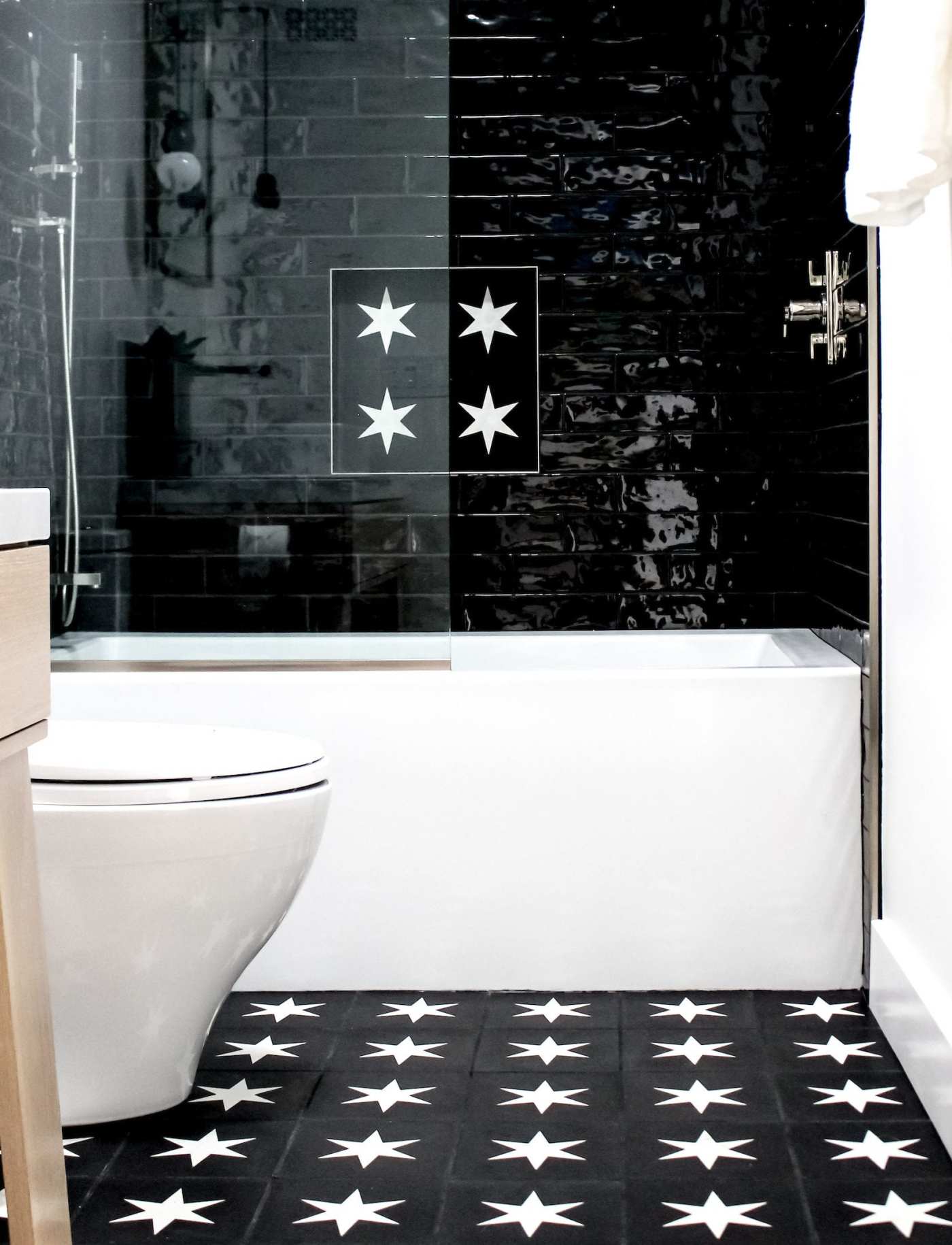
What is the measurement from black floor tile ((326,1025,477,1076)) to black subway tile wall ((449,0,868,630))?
1402 mm

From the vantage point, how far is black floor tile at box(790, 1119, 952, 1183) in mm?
1942

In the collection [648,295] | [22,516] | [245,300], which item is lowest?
[22,516]

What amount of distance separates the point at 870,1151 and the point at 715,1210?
30 centimetres

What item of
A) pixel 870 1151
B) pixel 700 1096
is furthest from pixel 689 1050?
pixel 870 1151

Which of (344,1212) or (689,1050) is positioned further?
(689,1050)

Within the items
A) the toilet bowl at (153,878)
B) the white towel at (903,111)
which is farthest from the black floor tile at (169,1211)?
the white towel at (903,111)

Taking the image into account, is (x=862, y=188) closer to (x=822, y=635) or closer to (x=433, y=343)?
(x=433, y=343)

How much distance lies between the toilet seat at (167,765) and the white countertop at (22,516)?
1.73ft

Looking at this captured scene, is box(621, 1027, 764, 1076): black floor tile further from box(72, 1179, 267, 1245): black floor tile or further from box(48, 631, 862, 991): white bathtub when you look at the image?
box(72, 1179, 267, 1245): black floor tile

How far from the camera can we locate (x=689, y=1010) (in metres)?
2.58

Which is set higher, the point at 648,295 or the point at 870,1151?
the point at 648,295

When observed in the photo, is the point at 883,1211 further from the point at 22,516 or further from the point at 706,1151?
the point at 22,516

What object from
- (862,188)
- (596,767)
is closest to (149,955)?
(596,767)

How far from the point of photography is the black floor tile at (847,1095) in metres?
2.13
